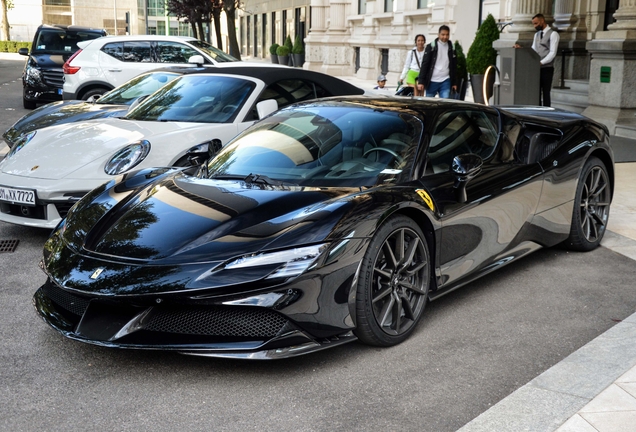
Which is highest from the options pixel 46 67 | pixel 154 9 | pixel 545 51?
pixel 154 9

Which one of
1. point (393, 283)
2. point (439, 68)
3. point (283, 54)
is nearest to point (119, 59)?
point (439, 68)

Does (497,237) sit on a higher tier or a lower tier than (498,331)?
higher

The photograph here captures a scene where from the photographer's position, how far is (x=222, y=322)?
374 centimetres

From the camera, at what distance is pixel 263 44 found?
168 ft

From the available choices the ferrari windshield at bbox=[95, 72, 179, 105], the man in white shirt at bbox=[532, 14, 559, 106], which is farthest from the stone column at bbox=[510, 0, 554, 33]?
the ferrari windshield at bbox=[95, 72, 179, 105]

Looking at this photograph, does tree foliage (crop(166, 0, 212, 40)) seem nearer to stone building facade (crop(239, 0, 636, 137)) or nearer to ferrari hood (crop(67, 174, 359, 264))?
stone building facade (crop(239, 0, 636, 137))

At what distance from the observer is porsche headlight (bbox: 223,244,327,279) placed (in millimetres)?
3727

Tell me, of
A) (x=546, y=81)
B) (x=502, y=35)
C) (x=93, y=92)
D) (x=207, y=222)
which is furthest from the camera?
(x=502, y=35)

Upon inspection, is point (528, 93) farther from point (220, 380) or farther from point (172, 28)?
point (172, 28)

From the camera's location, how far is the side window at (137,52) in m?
14.7

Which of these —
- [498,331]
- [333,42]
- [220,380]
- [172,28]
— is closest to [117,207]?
[220,380]

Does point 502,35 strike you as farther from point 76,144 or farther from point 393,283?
point 393,283

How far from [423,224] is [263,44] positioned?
158 feet

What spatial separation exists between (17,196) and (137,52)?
9.01 meters
